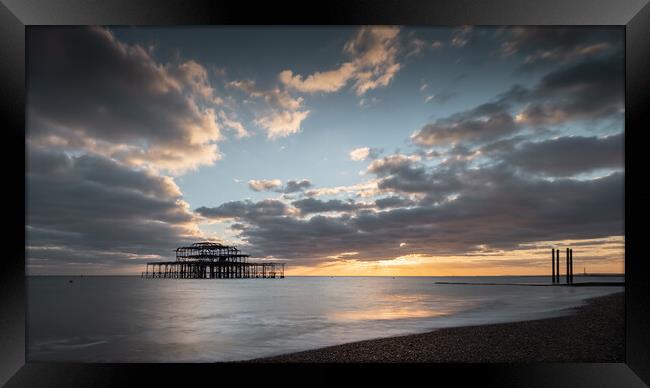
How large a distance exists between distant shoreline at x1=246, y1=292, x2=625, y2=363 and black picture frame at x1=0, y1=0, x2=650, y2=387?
6.67 ft

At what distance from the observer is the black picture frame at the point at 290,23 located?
5562 mm

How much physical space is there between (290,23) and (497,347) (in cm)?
738

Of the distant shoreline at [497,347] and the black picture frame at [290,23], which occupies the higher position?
the black picture frame at [290,23]

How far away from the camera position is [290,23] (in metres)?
5.95

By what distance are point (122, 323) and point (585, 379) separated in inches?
682

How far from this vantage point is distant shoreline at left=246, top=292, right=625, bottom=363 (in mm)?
7816

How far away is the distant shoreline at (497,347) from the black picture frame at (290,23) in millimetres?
2034

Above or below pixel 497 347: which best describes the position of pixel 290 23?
above

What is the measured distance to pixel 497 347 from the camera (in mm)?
8758

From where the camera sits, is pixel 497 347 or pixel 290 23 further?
pixel 497 347

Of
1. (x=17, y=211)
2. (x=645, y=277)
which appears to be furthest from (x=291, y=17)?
(x=645, y=277)

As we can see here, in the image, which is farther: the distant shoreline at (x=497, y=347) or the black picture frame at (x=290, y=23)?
the distant shoreline at (x=497, y=347)

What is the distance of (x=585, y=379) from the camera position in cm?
550

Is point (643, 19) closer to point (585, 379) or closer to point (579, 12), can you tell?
point (579, 12)
